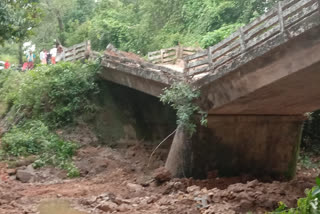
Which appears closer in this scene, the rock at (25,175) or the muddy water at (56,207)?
the muddy water at (56,207)

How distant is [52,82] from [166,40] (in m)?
15.1

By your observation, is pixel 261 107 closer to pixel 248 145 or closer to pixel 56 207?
pixel 248 145

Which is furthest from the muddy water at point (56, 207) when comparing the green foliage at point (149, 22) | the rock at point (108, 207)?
the green foliage at point (149, 22)

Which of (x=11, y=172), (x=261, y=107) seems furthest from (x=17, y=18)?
(x=261, y=107)

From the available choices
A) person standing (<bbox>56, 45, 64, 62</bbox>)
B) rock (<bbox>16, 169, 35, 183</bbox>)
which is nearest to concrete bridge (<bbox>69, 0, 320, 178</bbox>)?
rock (<bbox>16, 169, 35, 183</bbox>)

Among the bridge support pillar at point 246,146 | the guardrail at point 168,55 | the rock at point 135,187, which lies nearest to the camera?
the rock at point 135,187

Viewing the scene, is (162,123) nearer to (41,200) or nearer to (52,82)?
(52,82)

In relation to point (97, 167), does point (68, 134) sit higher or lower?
higher

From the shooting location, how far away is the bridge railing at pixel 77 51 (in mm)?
18500

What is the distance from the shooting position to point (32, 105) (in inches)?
663

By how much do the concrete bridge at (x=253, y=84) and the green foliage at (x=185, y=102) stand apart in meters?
0.22

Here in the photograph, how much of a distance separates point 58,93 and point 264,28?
9.86m

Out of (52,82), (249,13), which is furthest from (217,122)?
(249,13)

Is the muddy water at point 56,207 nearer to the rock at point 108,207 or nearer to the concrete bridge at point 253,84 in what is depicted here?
the rock at point 108,207
